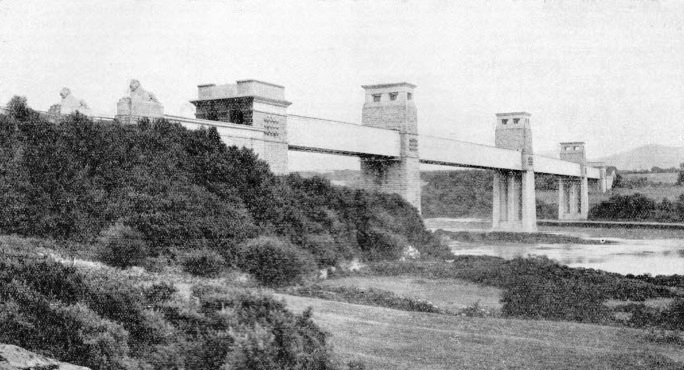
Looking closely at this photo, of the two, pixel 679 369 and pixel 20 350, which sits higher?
pixel 20 350

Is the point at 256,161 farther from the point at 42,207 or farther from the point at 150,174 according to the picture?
the point at 42,207

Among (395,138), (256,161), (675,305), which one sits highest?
(395,138)

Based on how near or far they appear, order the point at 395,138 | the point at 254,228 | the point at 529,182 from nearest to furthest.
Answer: the point at 254,228
the point at 395,138
the point at 529,182

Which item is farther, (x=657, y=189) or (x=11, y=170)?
(x=657, y=189)

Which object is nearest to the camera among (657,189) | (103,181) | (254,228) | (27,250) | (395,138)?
(27,250)

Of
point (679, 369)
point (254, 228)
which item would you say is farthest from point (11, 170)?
point (679, 369)

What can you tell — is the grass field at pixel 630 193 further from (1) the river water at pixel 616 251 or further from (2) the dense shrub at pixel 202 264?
(2) the dense shrub at pixel 202 264
